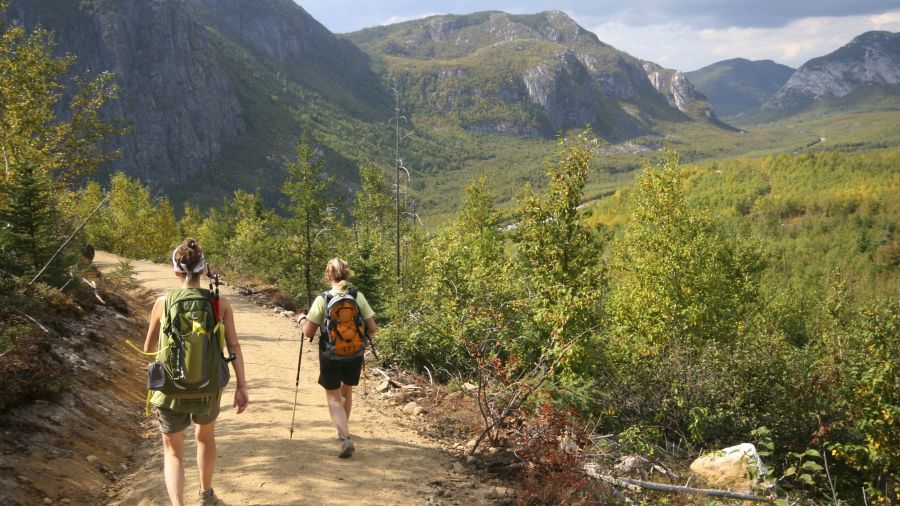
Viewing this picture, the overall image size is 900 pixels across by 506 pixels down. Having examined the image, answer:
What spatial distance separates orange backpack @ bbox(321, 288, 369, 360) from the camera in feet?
20.0

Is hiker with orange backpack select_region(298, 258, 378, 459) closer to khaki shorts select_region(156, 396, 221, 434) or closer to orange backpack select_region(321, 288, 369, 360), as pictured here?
orange backpack select_region(321, 288, 369, 360)

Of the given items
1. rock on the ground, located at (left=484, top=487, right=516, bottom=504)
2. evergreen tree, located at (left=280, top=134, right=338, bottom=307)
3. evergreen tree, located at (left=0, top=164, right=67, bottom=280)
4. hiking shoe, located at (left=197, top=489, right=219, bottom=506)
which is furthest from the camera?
evergreen tree, located at (left=280, top=134, right=338, bottom=307)

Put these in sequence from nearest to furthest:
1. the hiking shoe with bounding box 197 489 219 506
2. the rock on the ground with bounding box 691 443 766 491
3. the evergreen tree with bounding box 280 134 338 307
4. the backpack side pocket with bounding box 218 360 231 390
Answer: the backpack side pocket with bounding box 218 360 231 390
the hiking shoe with bounding box 197 489 219 506
the rock on the ground with bounding box 691 443 766 491
the evergreen tree with bounding box 280 134 338 307

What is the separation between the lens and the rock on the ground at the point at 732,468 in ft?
22.9

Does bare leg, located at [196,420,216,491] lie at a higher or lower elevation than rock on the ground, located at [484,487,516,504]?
higher

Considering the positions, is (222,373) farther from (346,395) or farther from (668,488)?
(668,488)

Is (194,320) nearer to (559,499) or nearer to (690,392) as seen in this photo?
(559,499)

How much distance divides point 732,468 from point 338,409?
5393 mm

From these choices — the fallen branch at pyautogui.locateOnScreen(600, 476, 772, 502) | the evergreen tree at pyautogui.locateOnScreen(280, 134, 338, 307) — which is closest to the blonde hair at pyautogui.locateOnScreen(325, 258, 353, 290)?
the fallen branch at pyautogui.locateOnScreen(600, 476, 772, 502)

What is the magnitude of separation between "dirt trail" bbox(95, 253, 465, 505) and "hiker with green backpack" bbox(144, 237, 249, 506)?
1.11 m

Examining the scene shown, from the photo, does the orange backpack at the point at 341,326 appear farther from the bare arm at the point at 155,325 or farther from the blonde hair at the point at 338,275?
the bare arm at the point at 155,325

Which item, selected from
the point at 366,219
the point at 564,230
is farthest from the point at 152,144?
the point at 564,230

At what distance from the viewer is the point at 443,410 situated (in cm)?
870

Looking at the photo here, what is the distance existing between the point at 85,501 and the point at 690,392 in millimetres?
10827
